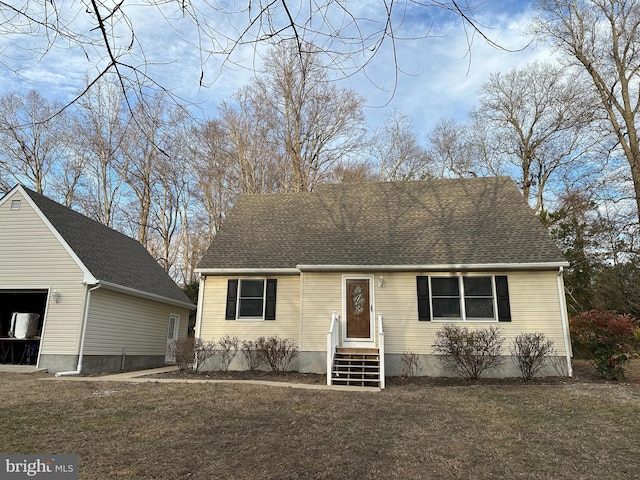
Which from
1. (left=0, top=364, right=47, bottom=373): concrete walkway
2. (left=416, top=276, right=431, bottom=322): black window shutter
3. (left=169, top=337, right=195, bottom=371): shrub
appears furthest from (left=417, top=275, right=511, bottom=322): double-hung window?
(left=0, top=364, right=47, bottom=373): concrete walkway

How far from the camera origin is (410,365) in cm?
1112

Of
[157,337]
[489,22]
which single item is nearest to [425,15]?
[489,22]

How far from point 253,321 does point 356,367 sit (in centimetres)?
362

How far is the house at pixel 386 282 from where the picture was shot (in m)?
11.1

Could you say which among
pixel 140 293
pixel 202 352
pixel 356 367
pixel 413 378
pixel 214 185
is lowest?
pixel 413 378

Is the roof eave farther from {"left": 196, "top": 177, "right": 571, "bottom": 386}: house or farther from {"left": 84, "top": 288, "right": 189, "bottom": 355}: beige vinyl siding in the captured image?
{"left": 84, "top": 288, "right": 189, "bottom": 355}: beige vinyl siding

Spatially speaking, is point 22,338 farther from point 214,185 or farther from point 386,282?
point 214,185

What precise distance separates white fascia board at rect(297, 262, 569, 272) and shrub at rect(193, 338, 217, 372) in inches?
138

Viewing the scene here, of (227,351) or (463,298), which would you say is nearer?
(463,298)

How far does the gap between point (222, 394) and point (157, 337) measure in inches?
353

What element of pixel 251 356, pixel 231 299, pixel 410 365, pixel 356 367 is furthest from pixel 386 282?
pixel 231 299

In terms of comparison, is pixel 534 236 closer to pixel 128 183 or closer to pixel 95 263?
pixel 95 263

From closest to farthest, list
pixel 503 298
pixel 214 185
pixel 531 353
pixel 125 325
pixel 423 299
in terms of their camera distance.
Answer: pixel 531 353
pixel 503 298
pixel 423 299
pixel 125 325
pixel 214 185

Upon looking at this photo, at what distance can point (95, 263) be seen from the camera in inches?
508
